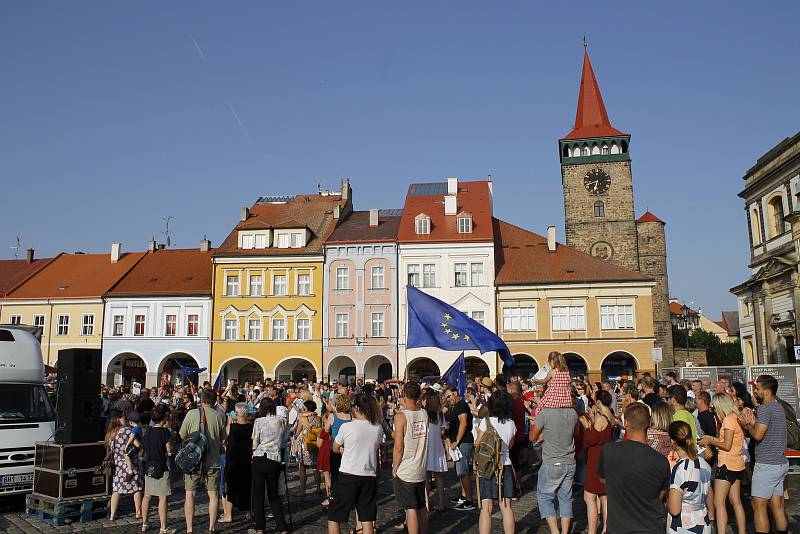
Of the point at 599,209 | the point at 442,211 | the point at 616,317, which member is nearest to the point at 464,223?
the point at 442,211

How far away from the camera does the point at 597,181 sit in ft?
175

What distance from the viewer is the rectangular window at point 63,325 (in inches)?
1735

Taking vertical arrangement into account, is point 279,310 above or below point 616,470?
above

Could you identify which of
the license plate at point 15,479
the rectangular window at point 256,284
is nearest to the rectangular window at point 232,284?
the rectangular window at point 256,284

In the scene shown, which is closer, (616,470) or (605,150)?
(616,470)

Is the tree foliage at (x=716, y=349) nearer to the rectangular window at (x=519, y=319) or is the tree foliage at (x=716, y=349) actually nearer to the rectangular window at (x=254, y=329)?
the rectangular window at (x=519, y=319)

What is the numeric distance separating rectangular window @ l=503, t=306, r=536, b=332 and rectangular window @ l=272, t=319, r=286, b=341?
12.9 m

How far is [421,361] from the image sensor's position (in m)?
40.7

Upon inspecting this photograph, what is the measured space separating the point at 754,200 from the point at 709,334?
41742 millimetres

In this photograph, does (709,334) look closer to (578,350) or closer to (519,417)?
(578,350)

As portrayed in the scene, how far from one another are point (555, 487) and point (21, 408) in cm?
899

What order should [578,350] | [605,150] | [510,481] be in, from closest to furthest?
[510,481] → [578,350] → [605,150]

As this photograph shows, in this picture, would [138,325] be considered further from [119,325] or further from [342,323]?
[342,323]

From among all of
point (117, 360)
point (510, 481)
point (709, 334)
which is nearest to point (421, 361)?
point (117, 360)
